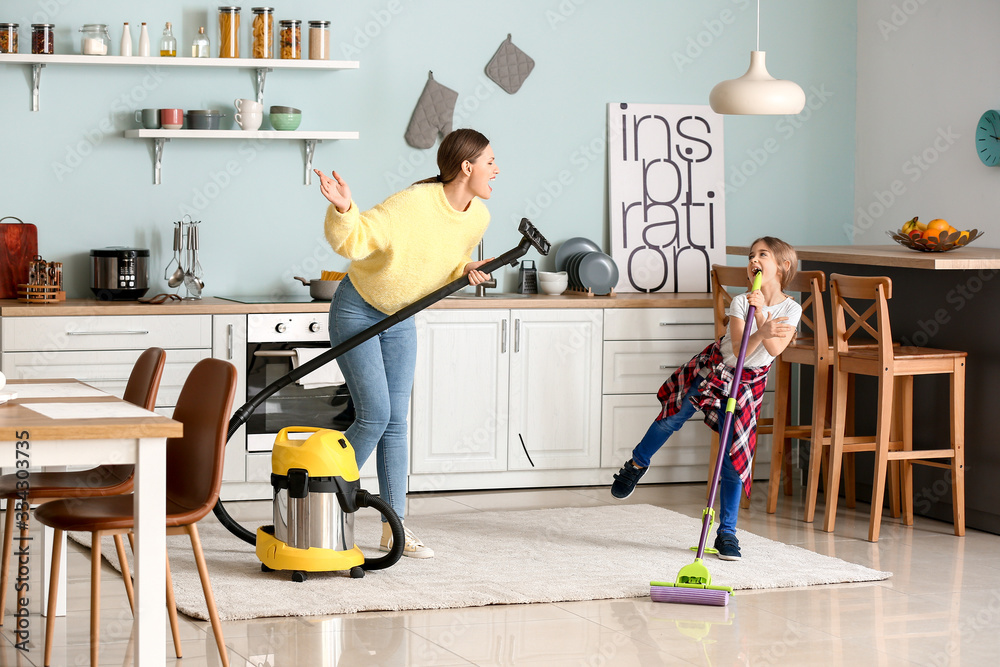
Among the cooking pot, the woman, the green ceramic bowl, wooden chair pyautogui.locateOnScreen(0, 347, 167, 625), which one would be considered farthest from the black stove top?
wooden chair pyautogui.locateOnScreen(0, 347, 167, 625)

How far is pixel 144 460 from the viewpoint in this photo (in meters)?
2.44

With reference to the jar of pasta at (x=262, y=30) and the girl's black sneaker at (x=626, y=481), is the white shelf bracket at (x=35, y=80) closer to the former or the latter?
the jar of pasta at (x=262, y=30)

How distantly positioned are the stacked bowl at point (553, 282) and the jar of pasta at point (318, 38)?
4.39 ft

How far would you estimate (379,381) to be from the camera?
155 inches

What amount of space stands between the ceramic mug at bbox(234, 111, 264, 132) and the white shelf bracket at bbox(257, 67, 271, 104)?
5.2 inches

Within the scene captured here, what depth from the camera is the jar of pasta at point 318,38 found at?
523 cm

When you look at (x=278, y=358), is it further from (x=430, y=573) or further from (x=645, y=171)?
(x=645, y=171)

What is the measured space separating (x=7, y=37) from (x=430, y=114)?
178cm

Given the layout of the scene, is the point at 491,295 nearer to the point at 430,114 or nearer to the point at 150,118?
the point at 430,114

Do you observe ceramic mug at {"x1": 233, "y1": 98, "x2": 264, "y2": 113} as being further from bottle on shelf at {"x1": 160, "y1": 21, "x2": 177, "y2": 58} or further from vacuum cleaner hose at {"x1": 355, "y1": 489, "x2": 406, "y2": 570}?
vacuum cleaner hose at {"x1": 355, "y1": 489, "x2": 406, "y2": 570}

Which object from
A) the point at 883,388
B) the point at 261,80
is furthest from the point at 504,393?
the point at 261,80

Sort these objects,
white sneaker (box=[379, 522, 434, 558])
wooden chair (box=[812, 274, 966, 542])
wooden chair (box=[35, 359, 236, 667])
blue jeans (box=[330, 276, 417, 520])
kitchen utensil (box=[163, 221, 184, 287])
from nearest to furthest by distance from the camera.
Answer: wooden chair (box=[35, 359, 236, 667]) → blue jeans (box=[330, 276, 417, 520]) → white sneaker (box=[379, 522, 434, 558]) → wooden chair (box=[812, 274, 966, 542]) → kitchen utensil (box=[163, 221, 184, 287])

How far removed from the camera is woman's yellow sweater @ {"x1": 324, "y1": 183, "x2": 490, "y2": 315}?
147 inches

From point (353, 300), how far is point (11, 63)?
2.12 meters
